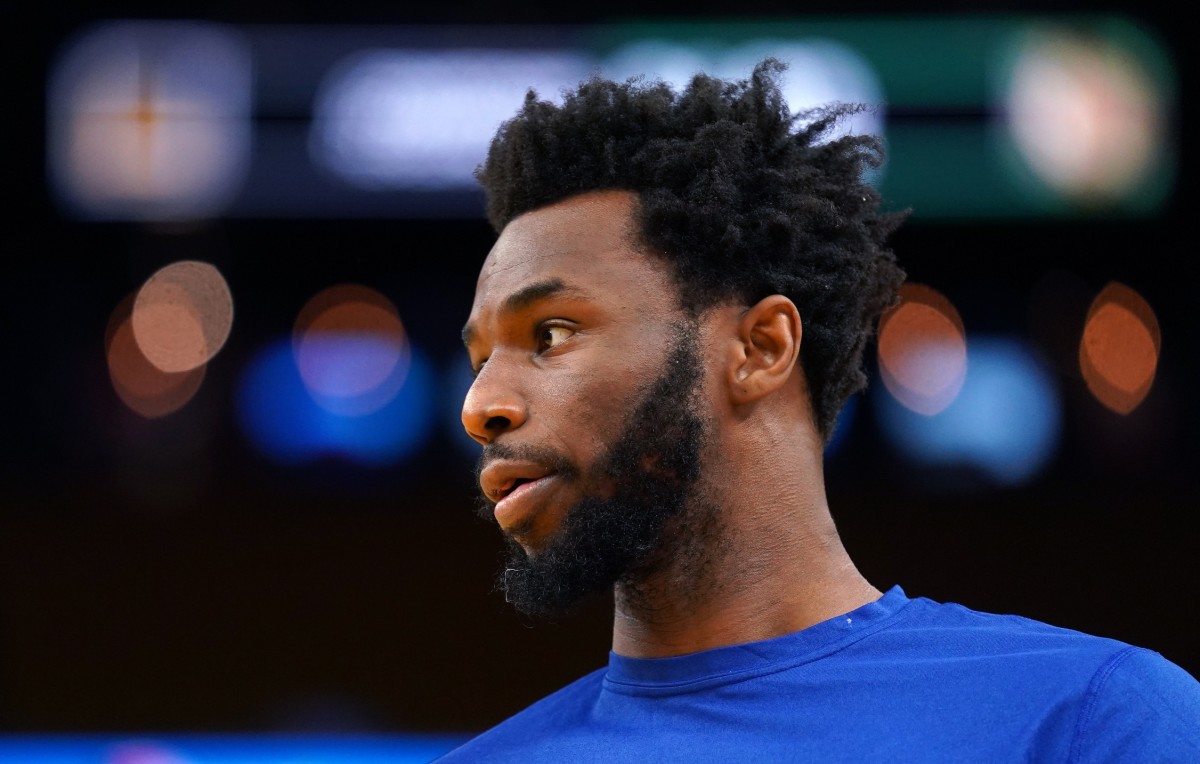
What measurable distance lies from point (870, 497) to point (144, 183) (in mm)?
2915

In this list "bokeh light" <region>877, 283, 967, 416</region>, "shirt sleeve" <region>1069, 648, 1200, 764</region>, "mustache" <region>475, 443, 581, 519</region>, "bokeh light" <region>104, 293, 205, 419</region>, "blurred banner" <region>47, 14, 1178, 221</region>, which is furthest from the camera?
"bokeh light" <region>104, 293, 205, 419</region>

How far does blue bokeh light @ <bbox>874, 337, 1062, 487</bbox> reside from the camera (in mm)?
5086

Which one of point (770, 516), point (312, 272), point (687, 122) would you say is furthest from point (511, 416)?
point (312, 272)

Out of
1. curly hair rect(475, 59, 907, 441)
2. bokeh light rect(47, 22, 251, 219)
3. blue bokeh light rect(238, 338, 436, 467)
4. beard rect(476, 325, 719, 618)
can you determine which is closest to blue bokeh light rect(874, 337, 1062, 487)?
Result: blue bokeh light rect(238, 338, 436, 467)

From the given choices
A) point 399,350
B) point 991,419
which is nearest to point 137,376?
point 399,350

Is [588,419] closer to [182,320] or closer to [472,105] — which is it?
[472,105]

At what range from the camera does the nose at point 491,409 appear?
163 centimetres

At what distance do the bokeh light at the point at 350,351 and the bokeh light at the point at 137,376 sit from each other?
17.4 inches

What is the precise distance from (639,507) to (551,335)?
25 centimetres

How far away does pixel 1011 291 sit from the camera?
5.11 meters

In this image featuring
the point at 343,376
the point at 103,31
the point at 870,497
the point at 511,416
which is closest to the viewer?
the point at 511,416

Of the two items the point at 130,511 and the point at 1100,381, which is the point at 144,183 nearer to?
the point at 130,511

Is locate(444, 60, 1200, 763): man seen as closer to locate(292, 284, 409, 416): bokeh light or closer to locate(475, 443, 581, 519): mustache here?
locate(475, 443, 581, 519): mustache

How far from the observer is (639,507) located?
1620 mm
